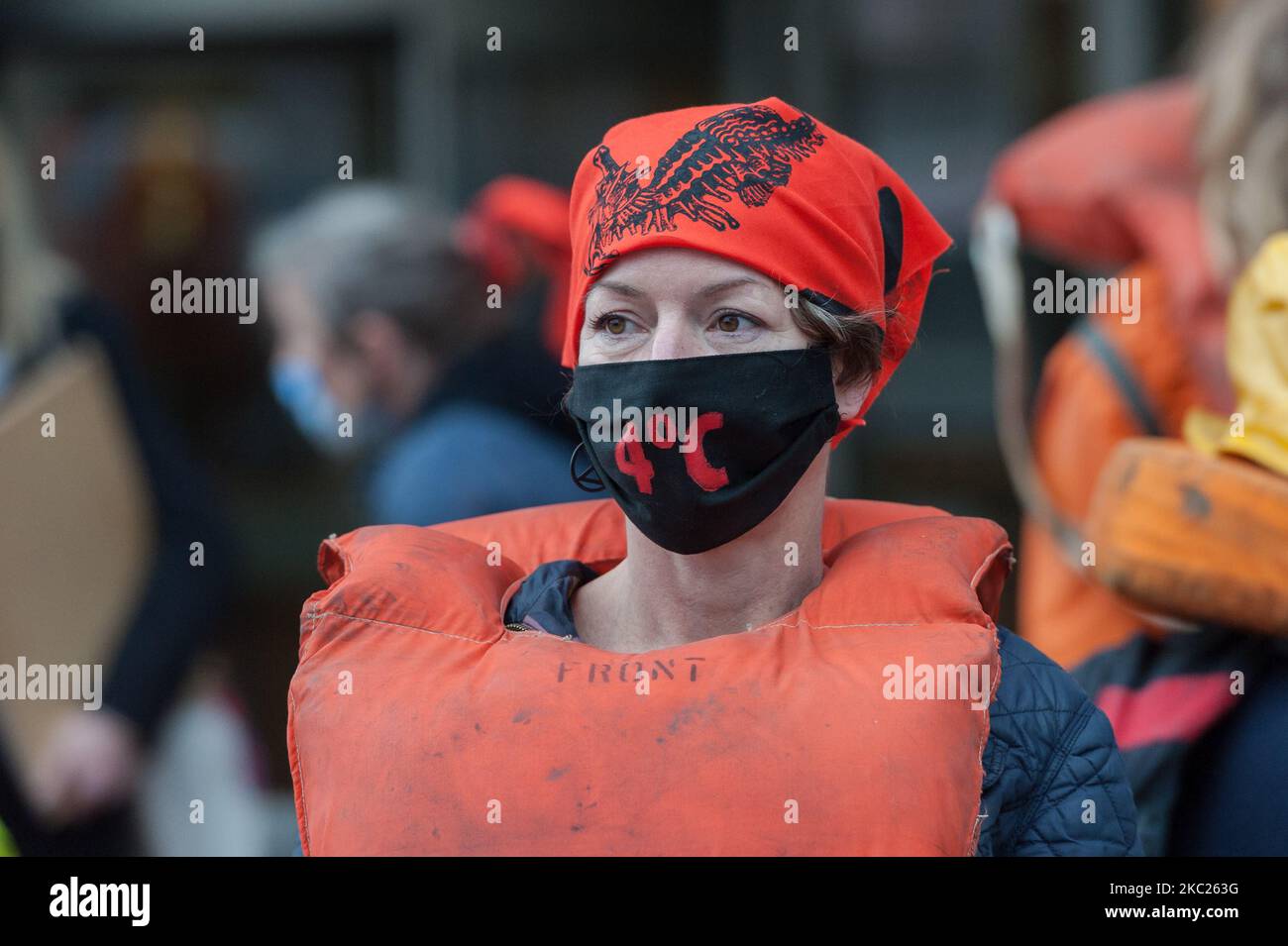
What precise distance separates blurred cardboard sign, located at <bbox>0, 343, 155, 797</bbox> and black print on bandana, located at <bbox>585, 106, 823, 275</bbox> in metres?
1.58

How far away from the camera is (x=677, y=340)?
175cm

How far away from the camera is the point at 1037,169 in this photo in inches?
144

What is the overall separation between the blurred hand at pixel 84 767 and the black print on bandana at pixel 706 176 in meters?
1.87

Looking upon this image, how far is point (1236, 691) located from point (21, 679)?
216 cm

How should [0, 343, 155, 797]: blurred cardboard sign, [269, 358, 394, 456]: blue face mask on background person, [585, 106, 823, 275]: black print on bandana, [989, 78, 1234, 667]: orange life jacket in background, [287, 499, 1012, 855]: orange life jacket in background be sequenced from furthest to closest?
[269, 358, 394, 456]: blue face mask on background person, [0, 343, 155, 797]: blurred cardboard sign, [989, 78, 1234, 667]: orange life jacket in background, [585, 106, 823, 275]: black print on bandana, [287, 499, 1012, 855]: orange life jacket in background

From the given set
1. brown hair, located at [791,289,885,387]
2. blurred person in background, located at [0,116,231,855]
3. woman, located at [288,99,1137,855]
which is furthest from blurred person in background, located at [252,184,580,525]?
brown hair, located at [791,289,885,387]

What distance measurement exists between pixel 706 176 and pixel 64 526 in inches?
74.6

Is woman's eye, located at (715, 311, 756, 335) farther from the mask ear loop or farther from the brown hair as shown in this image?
the mask ear loop

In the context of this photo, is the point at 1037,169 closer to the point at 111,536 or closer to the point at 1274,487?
the point at 1274,487

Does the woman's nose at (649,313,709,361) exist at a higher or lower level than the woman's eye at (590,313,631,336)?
lower

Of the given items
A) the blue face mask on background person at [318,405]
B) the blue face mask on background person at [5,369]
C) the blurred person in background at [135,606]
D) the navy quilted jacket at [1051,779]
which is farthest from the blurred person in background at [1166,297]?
the blue face mask on background person at [5,369]

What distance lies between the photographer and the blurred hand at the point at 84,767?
10.1ft

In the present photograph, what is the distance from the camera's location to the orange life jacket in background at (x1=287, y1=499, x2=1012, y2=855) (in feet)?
5.19
